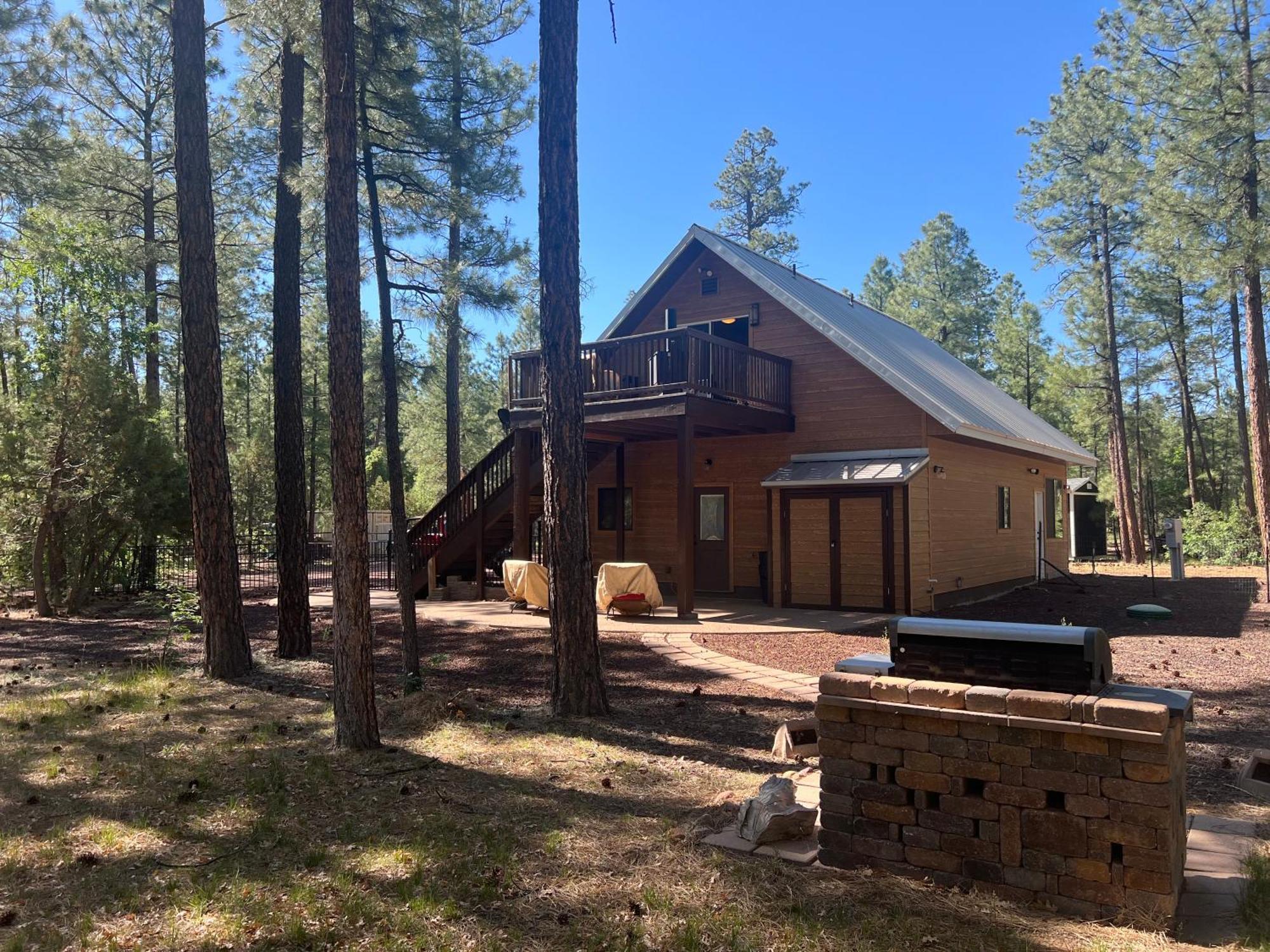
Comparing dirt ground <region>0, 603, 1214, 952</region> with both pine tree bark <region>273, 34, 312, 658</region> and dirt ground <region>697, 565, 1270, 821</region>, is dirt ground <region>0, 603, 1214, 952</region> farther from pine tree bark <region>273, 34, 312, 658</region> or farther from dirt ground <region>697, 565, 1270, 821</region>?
dirt ground <region>697, 565, 1270, 821</region>

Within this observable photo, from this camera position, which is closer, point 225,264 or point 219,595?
point 219,595

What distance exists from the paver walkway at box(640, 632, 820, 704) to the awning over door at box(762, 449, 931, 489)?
4078mm

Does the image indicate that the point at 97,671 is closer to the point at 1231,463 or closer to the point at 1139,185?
the point at 1139,185

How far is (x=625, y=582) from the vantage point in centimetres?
1263

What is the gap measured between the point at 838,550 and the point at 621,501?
449cm

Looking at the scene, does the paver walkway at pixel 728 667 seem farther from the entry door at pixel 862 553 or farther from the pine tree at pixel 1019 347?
the pine tree at pixel 1019 347

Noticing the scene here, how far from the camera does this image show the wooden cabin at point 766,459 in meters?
13.2

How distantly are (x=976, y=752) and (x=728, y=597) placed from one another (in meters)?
12.3

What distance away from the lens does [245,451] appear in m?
30.5

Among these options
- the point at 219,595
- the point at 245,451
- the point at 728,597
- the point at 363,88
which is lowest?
the point at 728,597

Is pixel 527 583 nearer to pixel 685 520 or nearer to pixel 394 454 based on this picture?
pixel 685 520

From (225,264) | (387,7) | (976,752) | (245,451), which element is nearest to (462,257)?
(387,7)

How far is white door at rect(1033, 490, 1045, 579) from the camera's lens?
63.2 ft

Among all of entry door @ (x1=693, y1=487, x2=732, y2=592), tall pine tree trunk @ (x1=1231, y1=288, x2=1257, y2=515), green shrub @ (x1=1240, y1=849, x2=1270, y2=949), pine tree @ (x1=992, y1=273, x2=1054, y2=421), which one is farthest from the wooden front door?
pine tree @ (x1=992, y1=273, x2=1054, y2=421)
